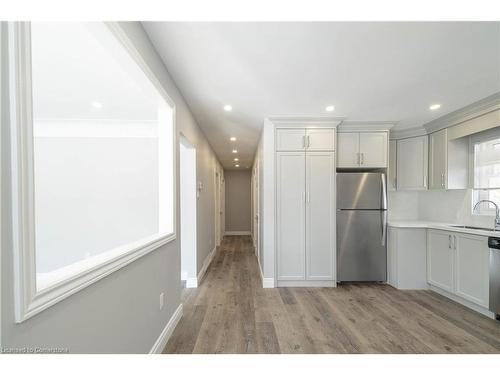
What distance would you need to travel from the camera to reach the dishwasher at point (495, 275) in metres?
2.23

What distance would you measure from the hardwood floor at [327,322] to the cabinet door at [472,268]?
21 cm

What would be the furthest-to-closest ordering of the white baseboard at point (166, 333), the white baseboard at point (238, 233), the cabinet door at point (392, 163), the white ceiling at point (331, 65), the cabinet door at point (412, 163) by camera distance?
the white baseboard at point (238, 233), the cabinet door at point (392, 163), the cabinet door at point (412, 163), the white baseboard at point (166, 333), the white ceiling at point (331, 65)

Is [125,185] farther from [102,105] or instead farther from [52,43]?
[52,43]

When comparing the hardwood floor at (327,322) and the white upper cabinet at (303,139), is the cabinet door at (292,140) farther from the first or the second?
the hardwood floor at (327,322)

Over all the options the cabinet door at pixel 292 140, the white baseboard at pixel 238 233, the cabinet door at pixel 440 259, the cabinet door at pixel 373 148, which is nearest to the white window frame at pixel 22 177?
the cabinet door at pixel 292 140

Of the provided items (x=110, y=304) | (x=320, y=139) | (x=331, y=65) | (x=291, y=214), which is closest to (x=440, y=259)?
(x=291, y=214)

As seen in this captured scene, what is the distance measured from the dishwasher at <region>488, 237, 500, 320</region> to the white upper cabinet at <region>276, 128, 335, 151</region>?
2001mm

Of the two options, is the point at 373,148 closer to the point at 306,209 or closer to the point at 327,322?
the point at 306,209

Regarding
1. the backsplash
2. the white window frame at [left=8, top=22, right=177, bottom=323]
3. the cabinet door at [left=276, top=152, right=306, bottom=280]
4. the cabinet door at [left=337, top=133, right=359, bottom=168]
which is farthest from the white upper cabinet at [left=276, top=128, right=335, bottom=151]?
the white window frame at [left=8, top=22, right=177, bottom=323]

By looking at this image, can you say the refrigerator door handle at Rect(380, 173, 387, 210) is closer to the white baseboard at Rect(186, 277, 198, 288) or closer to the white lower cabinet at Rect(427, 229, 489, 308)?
the white lower cabinet at Rect(427, 229, 489, 308)

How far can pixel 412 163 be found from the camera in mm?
3467

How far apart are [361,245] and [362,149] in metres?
1.47

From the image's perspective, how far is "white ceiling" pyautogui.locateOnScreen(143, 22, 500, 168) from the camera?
4.88 ft
